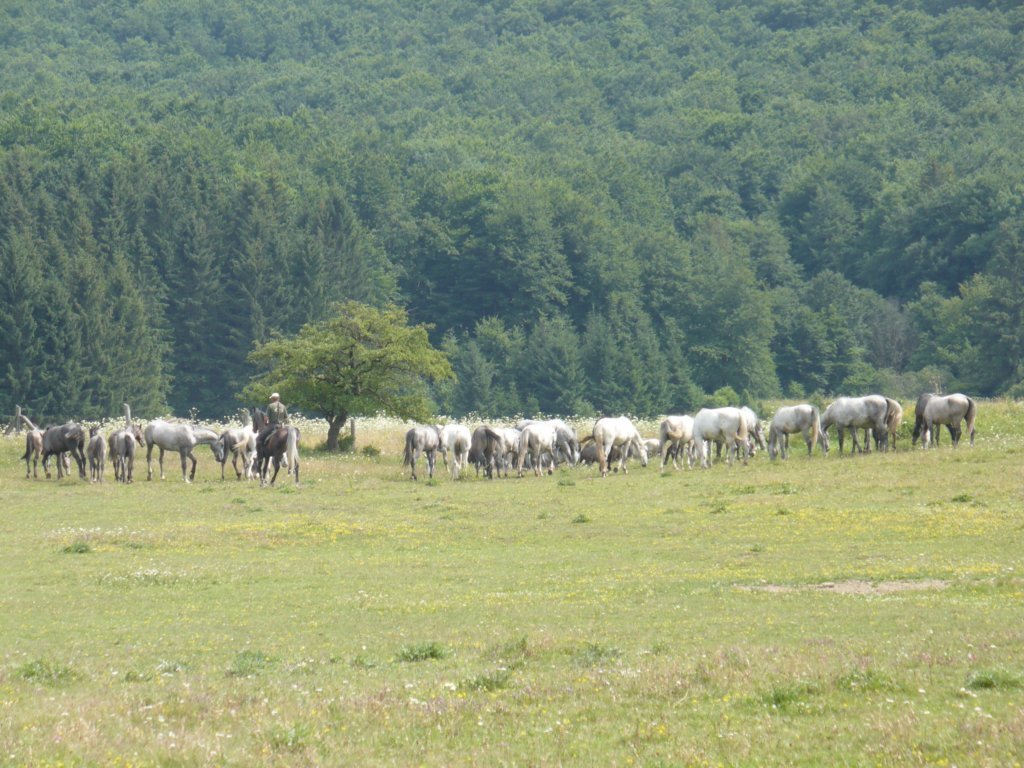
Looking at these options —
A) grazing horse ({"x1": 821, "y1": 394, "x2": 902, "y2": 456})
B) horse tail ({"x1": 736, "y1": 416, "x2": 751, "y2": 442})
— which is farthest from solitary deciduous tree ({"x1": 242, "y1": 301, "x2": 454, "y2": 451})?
grazing horse ({"x1": 821, "y1": 394, "x2": 902, "y2": 456})

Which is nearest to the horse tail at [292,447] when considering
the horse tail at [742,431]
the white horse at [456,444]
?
the white horse at [456,444]

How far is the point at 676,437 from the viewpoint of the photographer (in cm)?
4603

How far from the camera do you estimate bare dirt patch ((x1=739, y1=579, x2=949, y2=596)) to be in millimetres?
20078

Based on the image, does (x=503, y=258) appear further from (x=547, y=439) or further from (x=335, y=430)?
(x=547, y=439)

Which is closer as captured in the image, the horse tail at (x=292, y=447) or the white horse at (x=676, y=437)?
the horse tail at (x=292, y=447)

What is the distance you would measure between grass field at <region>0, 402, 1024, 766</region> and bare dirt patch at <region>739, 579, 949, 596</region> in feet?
0.27

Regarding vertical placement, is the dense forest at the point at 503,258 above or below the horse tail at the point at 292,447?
above

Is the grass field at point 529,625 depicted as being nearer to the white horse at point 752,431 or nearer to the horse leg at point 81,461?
the horse leg at point 81,461

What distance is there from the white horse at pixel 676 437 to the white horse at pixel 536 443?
330 cm

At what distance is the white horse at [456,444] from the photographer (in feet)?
145

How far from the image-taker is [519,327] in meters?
123

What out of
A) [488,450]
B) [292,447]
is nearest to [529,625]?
[292,447]

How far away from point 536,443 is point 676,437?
4135 mm

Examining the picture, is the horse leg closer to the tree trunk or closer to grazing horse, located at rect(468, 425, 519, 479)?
grazing horse, located at rect(468, 425, 519, 479)
